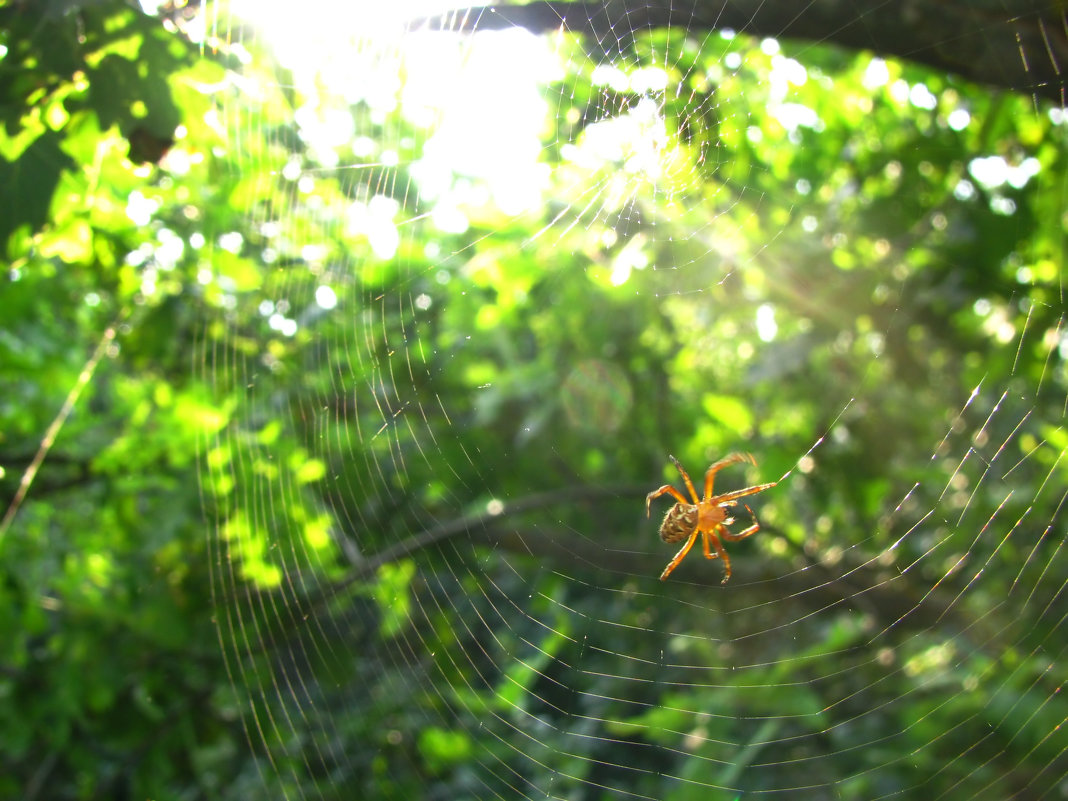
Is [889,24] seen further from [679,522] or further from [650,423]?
[650,423]

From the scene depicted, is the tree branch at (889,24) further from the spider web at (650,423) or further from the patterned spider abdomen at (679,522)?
the patterned spider abdomen at (679,522)

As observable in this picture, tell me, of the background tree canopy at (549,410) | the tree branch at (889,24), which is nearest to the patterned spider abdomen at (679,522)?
the background tree canopy at (549,410)

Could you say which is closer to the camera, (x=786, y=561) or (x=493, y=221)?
(x=786, y=561)

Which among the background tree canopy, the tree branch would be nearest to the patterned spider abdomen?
the background tree canopy

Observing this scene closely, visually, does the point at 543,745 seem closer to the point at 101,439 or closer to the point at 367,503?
the point at 367,503

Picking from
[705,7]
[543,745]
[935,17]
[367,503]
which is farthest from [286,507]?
[935,17]

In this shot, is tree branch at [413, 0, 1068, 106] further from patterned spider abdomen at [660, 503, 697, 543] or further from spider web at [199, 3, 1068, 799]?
patterned spider abdomen at [660, 503, 697, 543]
